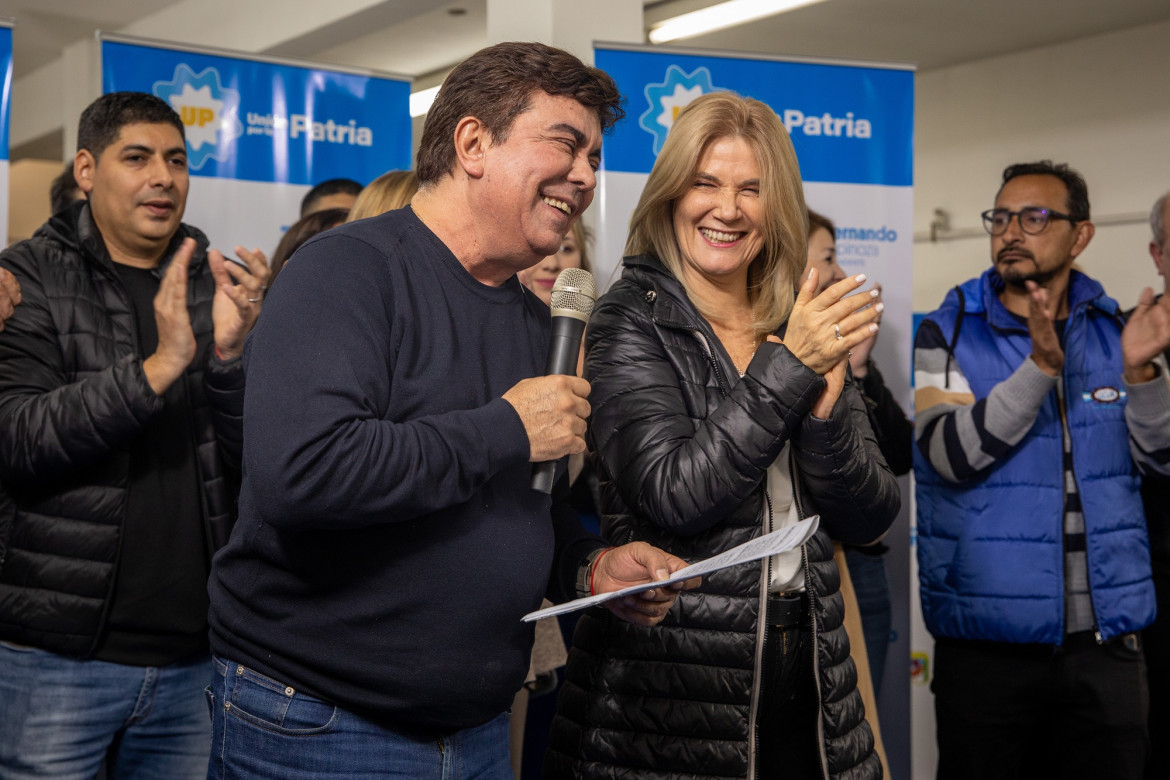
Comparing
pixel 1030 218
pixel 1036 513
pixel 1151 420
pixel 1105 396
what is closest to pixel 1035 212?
pixel 1030 218

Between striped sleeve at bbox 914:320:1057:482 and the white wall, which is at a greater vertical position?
the white wall

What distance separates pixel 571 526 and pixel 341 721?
55cm

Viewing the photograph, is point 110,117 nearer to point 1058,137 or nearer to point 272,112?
point 272,112

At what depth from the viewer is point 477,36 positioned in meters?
7.82

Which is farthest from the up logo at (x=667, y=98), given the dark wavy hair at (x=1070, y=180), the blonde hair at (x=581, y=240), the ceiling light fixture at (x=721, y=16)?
the ceiling light fixture at (x=721, y=16)

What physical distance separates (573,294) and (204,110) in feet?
9.53

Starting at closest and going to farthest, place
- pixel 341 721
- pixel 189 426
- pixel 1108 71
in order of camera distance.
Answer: pixel 341 721
pixel 189 426
pixel 1108 71

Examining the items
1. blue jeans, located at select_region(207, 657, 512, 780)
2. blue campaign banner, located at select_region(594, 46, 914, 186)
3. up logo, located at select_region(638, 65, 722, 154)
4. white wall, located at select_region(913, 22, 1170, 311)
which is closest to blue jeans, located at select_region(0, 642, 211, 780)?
blue jeans, located at select_region(207, 657, 512, 780)

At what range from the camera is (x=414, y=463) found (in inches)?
49.3

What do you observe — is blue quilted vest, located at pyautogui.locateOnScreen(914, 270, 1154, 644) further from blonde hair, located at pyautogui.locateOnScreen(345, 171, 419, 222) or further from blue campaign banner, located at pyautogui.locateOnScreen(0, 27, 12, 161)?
blue campaign banner, located at pyautogui.locateOnScreen(0, 27, 12, 161)

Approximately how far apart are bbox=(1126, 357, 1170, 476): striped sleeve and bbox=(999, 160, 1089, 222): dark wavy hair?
57 cm

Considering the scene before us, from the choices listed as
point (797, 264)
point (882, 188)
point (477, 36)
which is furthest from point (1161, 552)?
point (477, 36)

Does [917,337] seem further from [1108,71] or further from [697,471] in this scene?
[1108,71]

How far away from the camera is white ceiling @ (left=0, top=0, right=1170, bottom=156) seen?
6539 mm
